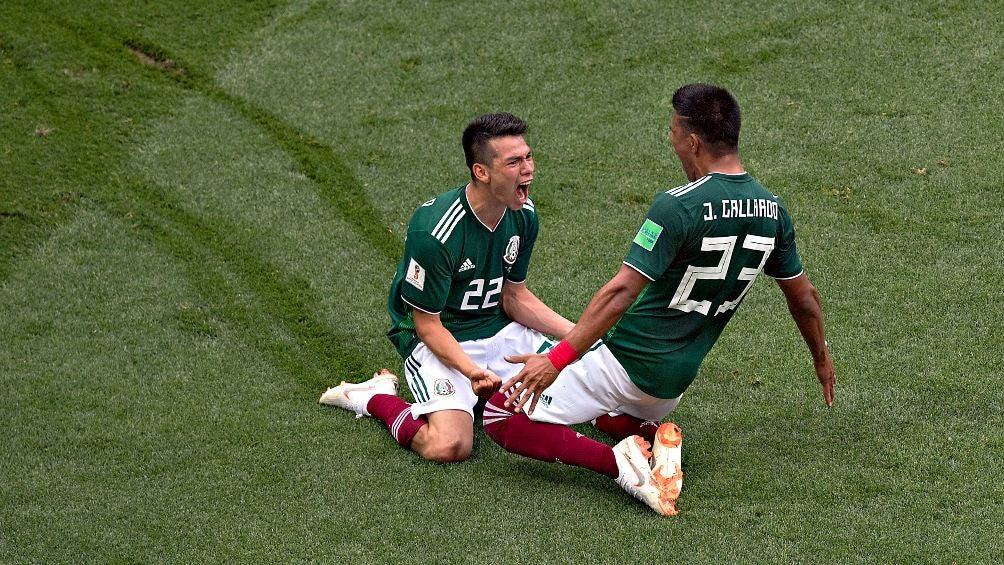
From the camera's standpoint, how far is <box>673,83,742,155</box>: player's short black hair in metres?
4.56

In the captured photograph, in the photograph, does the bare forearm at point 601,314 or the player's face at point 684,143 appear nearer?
the bare forearm at point 601,314

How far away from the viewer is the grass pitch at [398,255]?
4809 mm

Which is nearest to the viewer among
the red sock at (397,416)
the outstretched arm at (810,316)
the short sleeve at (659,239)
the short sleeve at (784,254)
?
the short sleeve at (659,239)

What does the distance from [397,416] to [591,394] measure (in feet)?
3.17

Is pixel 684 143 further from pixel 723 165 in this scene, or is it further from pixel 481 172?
pixel 481 172

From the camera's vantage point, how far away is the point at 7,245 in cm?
724

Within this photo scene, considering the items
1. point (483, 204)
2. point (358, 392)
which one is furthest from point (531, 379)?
point (358, 392)

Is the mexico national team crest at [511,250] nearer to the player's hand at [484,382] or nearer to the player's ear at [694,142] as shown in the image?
the player's hand at [484,382]

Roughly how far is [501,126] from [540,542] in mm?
1783

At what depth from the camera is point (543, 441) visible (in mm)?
5066

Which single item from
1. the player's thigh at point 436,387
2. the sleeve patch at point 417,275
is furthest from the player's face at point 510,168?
the player's thigh at point 436,387

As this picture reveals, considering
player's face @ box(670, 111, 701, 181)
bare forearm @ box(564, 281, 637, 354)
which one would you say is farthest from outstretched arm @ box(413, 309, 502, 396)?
player's face @ box(670, 111, 701, 181)

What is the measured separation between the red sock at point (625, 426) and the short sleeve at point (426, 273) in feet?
3.22

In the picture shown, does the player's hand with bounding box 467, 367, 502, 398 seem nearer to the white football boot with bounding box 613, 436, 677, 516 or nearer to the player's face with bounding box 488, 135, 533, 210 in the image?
the white football boot with bounding box 613, 436, 677, 516
